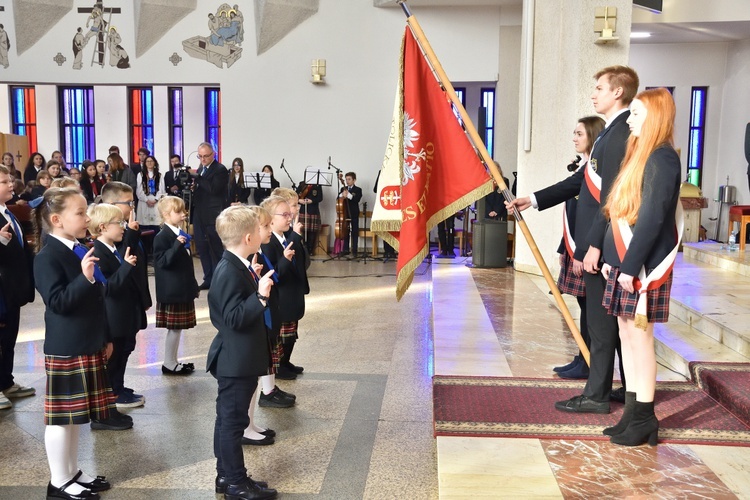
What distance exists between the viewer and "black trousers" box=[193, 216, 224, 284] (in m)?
8.68

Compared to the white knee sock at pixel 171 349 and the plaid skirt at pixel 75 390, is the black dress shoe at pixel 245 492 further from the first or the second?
the white knee sock at pixel 171 349

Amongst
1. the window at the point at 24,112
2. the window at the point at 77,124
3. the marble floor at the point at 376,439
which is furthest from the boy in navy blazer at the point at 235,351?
the window at the point at 24,112

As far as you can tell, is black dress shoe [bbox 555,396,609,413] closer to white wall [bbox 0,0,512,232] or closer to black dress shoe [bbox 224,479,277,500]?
black dress shoe [bbox 224,479,277,500]

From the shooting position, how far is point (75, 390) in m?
2.95

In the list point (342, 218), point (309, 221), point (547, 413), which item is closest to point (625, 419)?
point (547, 413)

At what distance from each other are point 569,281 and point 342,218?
865cm

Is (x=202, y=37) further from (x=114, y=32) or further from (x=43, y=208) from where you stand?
(x=43, y=208)

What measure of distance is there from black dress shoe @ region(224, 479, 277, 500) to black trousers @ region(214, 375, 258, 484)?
0.08 feet

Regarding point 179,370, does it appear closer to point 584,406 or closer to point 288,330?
point 288,330

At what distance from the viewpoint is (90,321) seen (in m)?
3.00

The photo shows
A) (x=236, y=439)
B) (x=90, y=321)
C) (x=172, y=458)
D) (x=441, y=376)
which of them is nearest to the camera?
(x=236, y=439)

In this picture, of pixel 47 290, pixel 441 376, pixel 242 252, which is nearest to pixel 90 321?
pixel 47 290

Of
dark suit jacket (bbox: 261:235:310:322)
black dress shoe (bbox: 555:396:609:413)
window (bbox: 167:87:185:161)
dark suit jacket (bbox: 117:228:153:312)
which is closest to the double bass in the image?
window (bbox: 167:87:185:161)

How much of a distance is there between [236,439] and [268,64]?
10899mm
